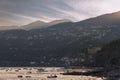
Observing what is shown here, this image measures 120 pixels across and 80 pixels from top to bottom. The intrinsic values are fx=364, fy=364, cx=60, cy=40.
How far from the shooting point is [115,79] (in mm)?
145750

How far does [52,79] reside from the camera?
519 feet

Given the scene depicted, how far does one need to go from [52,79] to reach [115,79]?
28439 millimetres

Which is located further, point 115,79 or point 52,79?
point 52,79
